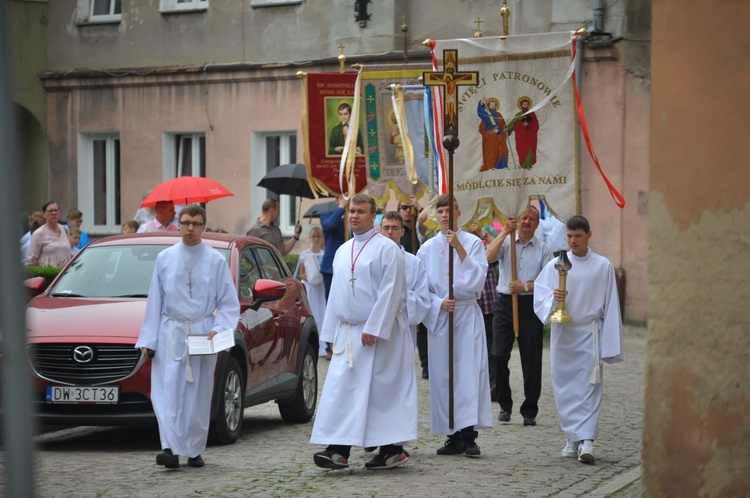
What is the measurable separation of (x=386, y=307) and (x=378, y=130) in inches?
216

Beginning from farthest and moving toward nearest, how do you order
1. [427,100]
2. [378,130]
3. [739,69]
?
[378,130]
[427,100]
[739,69]

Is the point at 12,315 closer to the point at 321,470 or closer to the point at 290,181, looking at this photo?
the point at 321,470

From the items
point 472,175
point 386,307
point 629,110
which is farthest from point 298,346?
point 629,110

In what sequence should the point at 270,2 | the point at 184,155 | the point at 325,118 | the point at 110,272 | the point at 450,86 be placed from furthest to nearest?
the point at 184,155 → the point at 270,2 → the point at 325,118 → the point at 110,272 → the point at 450,86

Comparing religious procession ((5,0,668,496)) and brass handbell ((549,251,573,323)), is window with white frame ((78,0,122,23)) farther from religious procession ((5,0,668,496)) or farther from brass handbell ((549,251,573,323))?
brass handbell ((549,251,573,323))

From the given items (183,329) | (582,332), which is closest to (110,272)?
(183,329)

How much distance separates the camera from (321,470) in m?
10.7

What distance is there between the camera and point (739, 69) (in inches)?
313

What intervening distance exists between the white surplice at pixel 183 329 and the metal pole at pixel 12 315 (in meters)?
6.62

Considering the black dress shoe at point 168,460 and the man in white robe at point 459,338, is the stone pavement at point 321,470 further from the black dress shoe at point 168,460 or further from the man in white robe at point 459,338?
the man in white robe at point 459,338

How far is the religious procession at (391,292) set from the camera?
1087cm

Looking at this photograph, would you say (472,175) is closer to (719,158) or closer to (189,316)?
(189,316)

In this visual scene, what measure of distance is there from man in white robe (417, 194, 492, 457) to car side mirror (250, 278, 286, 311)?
1.23m

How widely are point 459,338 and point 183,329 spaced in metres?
2.27
